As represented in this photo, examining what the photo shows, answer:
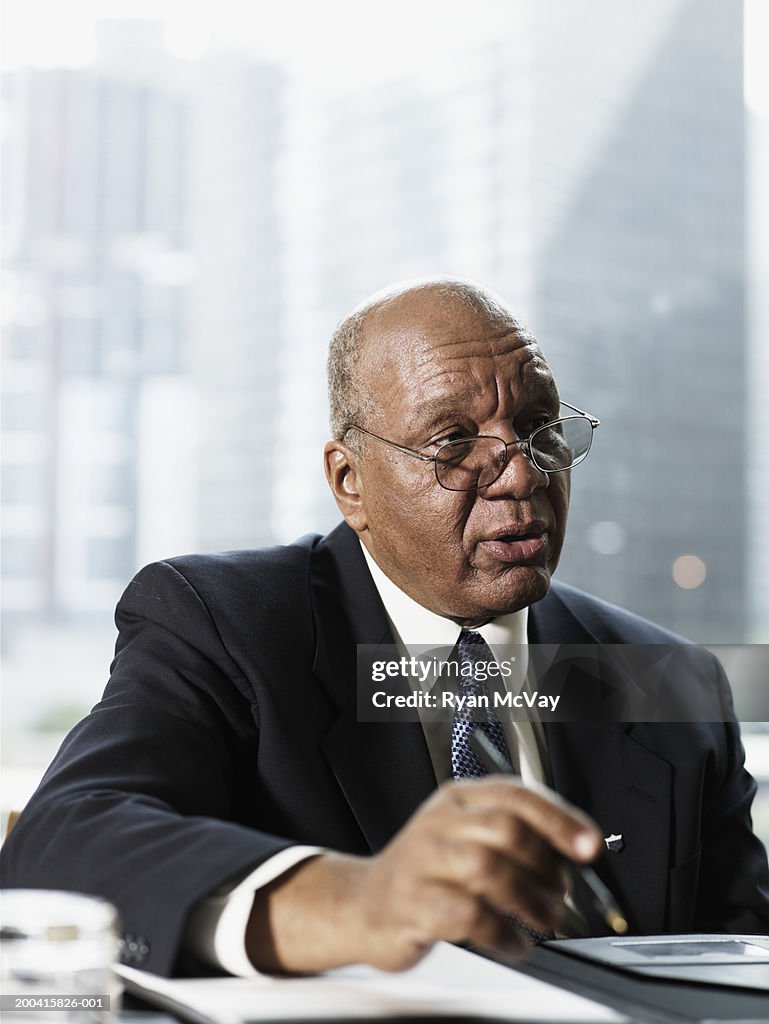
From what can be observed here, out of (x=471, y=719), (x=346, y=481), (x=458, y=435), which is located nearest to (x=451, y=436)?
(x=458, y=435)

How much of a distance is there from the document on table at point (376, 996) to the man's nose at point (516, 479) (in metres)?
0.65

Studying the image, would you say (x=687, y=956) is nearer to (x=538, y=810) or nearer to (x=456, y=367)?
(x=538, y=810)

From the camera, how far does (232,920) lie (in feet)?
2.57

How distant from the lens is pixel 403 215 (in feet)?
9.27

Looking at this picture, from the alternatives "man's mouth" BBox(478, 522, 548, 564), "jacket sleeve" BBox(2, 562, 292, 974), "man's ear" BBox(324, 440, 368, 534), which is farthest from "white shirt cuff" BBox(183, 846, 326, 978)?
A: "man's ear" BBox(324, 440, 368, 534)

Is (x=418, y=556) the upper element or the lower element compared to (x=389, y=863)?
upper

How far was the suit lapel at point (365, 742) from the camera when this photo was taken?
1257 mm

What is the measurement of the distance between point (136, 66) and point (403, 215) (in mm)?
764

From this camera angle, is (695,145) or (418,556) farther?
(695,145)

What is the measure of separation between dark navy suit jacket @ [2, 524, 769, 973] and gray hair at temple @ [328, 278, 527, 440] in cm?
18

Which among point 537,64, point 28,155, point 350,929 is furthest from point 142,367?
point 350,929

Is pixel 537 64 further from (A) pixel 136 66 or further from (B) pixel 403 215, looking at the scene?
(A) pixel 136 66

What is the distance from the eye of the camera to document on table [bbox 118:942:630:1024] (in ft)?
2.22

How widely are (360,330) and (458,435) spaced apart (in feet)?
0.71
